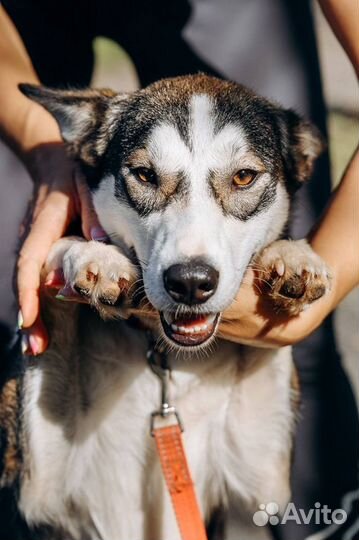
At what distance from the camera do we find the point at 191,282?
214 centimetres

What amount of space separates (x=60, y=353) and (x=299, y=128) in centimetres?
116

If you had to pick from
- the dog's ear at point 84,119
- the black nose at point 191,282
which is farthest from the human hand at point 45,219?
the black nose at point 191,282

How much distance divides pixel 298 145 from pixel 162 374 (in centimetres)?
94

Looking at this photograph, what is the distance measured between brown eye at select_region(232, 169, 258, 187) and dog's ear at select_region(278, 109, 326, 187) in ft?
0.85

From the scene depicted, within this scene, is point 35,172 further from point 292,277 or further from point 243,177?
point 292,277

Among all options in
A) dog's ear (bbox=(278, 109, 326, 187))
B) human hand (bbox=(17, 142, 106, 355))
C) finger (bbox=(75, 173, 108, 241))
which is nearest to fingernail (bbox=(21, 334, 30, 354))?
human hand (bbox=(17, 142, 106, 355))

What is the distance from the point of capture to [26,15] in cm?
333

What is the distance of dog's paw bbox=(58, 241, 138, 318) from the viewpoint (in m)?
2.21

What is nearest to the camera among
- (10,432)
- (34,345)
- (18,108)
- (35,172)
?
(34,345)

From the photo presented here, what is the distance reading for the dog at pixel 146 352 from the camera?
2391mm

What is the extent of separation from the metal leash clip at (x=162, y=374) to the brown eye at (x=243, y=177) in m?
0.65

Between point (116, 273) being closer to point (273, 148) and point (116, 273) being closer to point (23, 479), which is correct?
point (273, 148)

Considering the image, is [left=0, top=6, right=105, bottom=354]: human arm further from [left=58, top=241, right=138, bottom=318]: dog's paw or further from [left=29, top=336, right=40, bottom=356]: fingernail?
[left=58, top=241, right=138, bottom=318]: dog's paw

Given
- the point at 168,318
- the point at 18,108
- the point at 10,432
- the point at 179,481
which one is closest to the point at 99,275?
the point at 168,318
